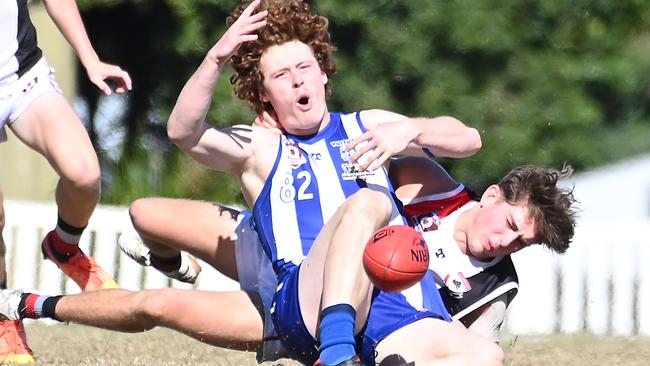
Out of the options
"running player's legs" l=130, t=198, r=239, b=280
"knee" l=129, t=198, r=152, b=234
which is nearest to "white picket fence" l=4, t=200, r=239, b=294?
"running player's legs" l=130, t=198, r=239, b=280

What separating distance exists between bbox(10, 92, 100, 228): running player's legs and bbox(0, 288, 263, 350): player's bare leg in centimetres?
49

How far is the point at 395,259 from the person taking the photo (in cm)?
461

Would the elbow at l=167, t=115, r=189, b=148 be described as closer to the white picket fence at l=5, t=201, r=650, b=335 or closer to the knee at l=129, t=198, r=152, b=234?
the knee at l=129, t=198, r=152, b=234

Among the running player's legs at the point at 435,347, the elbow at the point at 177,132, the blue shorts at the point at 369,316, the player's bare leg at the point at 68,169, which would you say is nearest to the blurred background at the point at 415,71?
the player's bare leg at the point at 68,169

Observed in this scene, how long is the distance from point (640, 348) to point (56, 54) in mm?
6984

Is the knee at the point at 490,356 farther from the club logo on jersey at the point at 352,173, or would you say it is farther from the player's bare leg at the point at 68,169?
the player's bare leg at the point at 68,169

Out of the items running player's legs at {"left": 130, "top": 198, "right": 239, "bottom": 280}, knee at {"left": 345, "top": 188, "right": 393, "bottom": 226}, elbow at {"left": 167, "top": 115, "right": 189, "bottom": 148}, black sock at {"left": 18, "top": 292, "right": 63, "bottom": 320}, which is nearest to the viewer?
knee at {"left": 345, "top": 188, "right": 393, "bottom": 226}

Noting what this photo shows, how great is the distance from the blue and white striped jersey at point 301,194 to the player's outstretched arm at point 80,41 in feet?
3.27

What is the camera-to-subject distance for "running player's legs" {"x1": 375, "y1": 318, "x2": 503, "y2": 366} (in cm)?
489

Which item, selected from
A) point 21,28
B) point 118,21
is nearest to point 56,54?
point 118,21

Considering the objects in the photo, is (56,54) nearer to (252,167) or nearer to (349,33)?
(349,33)

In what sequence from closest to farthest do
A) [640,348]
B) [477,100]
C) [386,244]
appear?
[386,244], [640,348], [477,100]

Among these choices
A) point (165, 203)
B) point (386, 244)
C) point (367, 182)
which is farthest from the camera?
point (165, 203)

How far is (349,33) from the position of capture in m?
13.5
